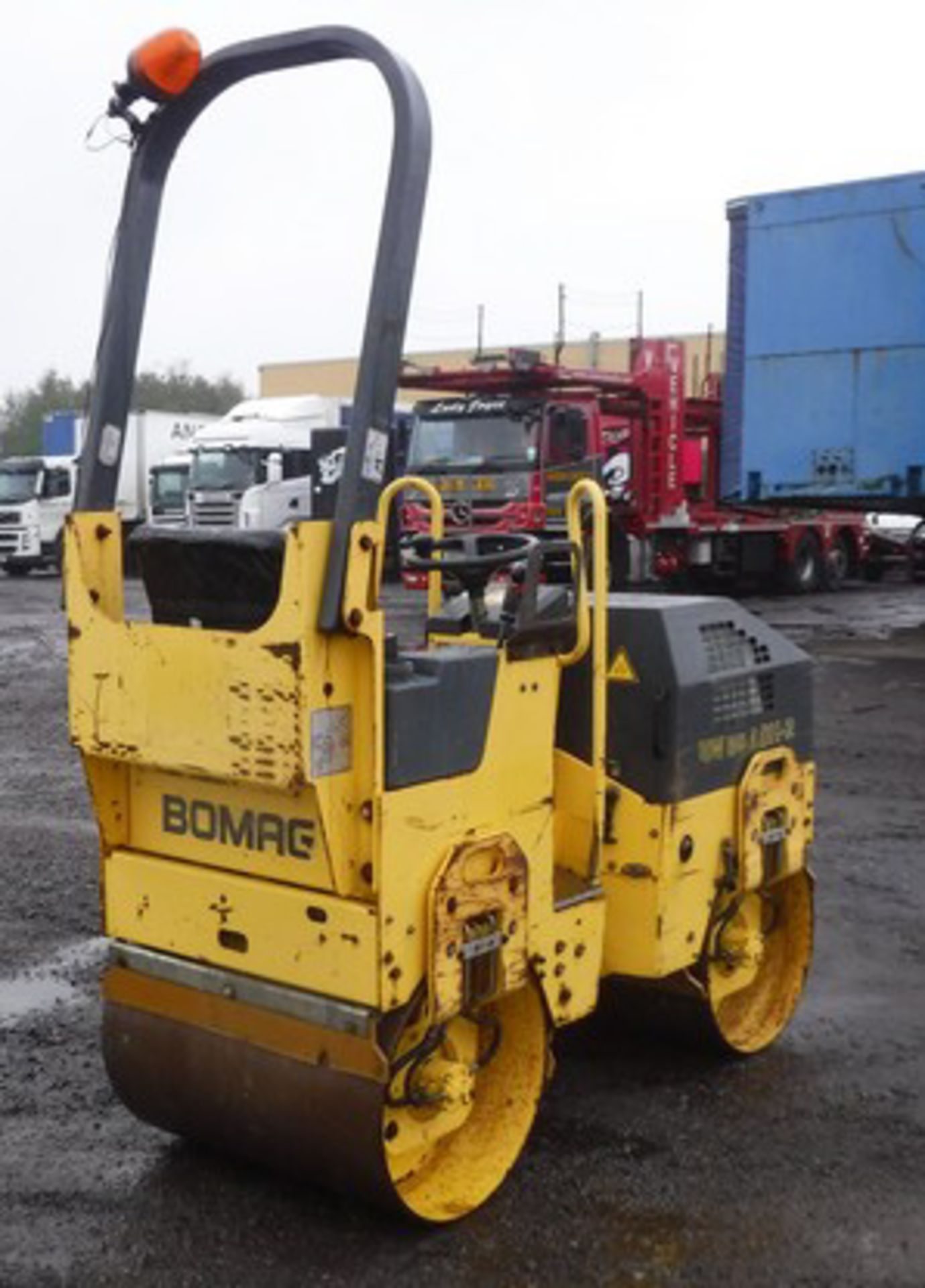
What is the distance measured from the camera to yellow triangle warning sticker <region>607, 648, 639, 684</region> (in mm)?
3949

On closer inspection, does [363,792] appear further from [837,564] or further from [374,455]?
[837,564]

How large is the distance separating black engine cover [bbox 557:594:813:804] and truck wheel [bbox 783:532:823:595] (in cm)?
1889

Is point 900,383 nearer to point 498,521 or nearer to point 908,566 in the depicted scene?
point 498,521

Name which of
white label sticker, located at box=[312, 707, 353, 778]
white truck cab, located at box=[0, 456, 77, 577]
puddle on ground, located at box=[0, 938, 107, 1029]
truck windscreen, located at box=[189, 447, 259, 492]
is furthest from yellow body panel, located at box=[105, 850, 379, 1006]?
white truck cab, located at box=[0, 456, 77, 577]

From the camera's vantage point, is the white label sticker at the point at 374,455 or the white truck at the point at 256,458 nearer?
the white label sticker at the point at 374,455

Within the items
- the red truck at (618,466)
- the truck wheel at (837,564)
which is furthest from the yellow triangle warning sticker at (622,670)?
the truck wheel at (837,564)

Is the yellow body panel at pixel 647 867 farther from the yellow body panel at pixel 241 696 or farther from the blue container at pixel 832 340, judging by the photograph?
the blue container at pixel 832 340

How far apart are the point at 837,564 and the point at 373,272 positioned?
71.5ft

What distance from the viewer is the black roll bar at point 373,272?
3.00 metres

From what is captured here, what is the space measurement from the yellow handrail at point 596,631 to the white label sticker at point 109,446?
1069 millimetres

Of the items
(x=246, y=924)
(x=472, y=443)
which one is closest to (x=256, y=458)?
(x=472, y=443)

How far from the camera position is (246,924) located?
3330 mm

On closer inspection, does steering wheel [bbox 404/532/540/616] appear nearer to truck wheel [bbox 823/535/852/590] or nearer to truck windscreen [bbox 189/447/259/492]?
truck wheel [bbox 823/535/852/590]

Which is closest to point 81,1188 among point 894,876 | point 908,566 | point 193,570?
point 193,570
